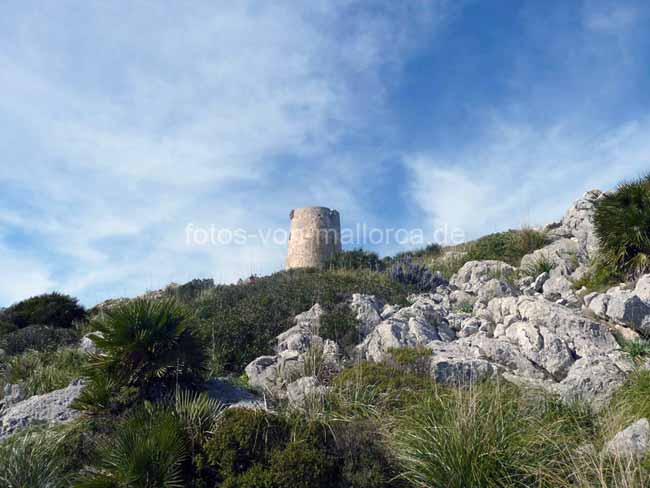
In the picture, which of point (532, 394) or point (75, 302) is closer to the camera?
point (532, 394)

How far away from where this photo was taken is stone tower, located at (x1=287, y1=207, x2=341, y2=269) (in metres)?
22.8

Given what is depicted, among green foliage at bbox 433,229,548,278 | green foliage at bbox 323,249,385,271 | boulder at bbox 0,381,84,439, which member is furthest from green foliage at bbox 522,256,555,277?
boulder at bbox 0,381,84,439

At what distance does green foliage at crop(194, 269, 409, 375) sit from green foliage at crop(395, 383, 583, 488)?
16.4 feet

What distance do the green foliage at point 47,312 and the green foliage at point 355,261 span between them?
814cm

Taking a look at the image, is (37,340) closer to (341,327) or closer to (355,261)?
(341,327)

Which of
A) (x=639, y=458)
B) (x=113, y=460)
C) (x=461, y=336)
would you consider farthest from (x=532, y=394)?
(x=113, y=460)

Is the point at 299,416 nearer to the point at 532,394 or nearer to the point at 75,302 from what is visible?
Answer: the point at 532,394

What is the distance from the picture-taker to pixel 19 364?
10617 mm

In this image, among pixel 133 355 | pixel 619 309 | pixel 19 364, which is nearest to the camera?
pixel 133 355

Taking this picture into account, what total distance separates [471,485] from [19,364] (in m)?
9.31

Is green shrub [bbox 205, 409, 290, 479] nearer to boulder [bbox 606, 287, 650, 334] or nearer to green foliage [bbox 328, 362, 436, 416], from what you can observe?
green foliage [bbox 328, 362, 436, 416]

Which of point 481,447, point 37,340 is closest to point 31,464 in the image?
point 481,447

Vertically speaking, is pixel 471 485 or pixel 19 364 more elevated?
pixel 19 364

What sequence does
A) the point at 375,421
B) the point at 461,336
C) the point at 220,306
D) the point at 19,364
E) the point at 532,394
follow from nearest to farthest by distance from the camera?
the point at 375,421 < the point at 532,394 < the point at 461,336 < the point at 19,364 < the point at 220,306
